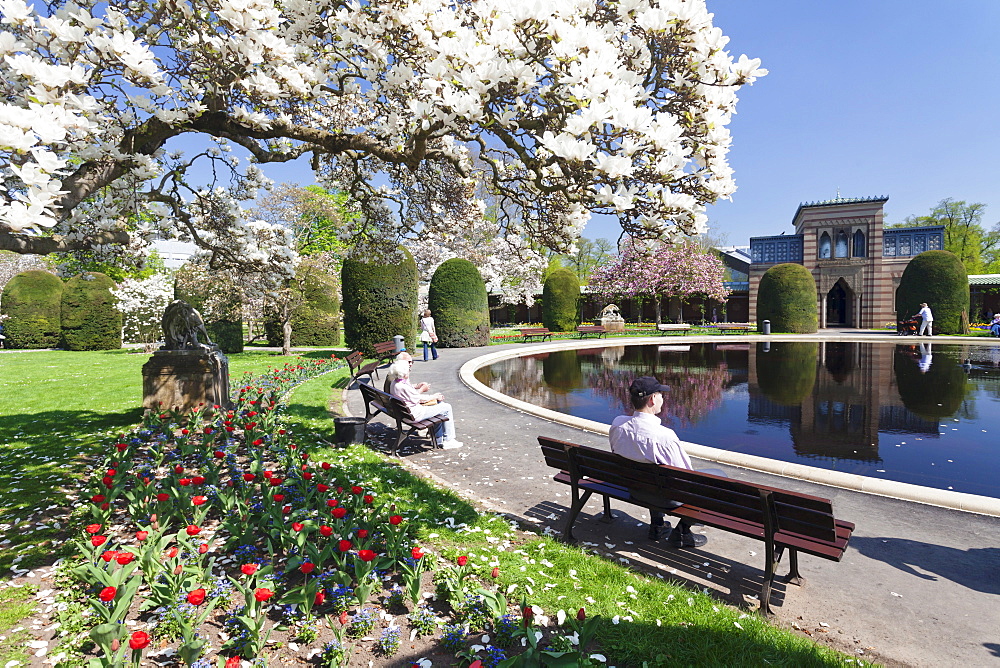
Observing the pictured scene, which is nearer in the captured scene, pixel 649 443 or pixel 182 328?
pixel 649 443

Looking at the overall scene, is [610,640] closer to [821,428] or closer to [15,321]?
[821,428]

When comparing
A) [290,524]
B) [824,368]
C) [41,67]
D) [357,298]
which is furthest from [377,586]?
[824,368]

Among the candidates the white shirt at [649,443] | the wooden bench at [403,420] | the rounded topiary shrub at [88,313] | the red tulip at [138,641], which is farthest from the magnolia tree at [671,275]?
the red tulip at [138,641]

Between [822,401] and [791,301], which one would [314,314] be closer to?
[822,401]

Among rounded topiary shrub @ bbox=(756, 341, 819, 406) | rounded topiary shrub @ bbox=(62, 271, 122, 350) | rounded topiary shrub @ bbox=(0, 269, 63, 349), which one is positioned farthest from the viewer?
rounded topiary shrub @ bbox=(0, 269, 63, 349)

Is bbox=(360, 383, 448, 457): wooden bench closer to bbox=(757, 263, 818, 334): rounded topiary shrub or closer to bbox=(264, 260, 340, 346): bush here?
bbox=(264, 260, 340, 346): bush

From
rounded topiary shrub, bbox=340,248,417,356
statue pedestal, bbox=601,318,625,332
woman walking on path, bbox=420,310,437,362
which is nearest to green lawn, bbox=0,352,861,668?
woman walking on path, bbox=420,310,437,362

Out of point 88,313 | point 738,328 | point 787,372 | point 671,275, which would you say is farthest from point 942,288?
point 88,313

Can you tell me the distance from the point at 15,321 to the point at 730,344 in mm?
36851

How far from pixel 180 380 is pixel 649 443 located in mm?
7446

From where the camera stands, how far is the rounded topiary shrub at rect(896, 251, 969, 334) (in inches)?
1089

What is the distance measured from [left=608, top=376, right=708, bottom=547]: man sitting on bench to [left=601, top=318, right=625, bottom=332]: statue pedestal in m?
30.0

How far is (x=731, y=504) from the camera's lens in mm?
3320

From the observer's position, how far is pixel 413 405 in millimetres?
6801
